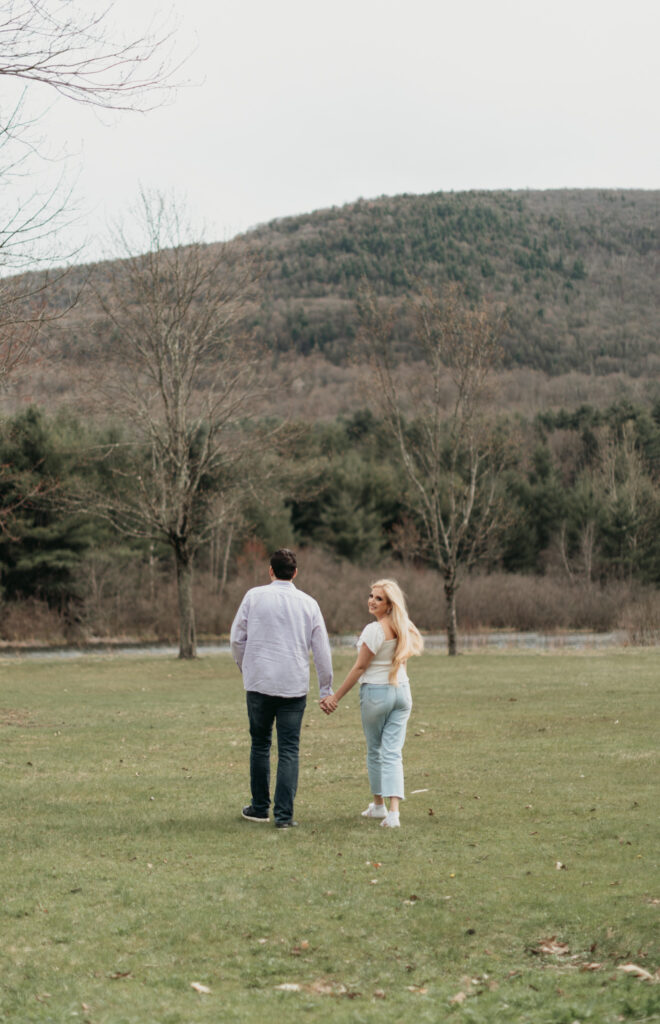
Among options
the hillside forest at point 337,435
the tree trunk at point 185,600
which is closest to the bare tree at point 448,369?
the hillside forest at point 337,435

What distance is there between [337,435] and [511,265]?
44.8 m

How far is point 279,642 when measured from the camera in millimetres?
8391

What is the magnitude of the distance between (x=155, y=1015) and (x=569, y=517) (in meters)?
57.1

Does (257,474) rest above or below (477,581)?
above

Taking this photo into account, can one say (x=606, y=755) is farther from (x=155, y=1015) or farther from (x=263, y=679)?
(x=155, y=1015)

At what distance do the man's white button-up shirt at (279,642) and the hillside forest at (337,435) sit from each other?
4.51m

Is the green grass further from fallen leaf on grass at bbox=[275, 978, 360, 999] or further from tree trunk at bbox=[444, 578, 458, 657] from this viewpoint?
tree trunk at bbox=[444, 578, 458, 657]

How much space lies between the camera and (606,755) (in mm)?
12125

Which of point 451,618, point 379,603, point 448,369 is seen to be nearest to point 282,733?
point 379,603

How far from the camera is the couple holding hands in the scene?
8.37 meters

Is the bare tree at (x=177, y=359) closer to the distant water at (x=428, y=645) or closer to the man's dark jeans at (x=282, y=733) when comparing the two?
the distant water at (x=428, y=645)

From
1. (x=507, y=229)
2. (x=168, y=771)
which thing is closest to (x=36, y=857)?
(x=168, y=771)

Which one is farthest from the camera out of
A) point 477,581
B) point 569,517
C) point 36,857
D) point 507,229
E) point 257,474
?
point 507,229

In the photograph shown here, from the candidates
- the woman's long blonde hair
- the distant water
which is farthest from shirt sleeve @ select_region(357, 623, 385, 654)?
the distant water
